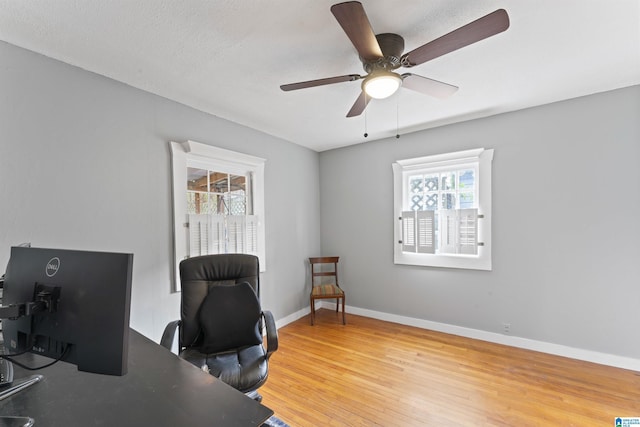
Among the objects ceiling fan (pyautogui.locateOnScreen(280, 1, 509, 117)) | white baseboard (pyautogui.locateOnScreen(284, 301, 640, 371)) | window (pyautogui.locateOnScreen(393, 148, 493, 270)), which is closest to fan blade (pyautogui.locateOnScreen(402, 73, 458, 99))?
ceiling fan (pyautogui.locateOnScreen(280, 1, 509, 117))

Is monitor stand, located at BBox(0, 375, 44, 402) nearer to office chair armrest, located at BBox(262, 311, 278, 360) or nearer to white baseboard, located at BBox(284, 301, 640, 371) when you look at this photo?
office chair armrest, located at BBox(262, 311, 278, 360)

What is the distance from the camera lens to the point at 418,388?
2133 millimetres

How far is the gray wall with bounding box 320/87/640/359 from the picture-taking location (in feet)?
7.65

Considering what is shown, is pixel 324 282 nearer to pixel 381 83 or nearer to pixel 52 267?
pixel 381 83

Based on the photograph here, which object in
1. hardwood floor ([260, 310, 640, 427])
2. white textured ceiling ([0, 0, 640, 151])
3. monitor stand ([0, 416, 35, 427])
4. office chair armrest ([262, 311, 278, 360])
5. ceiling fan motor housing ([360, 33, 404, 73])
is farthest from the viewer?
hardwood floor ([260, 310, 640, 427])

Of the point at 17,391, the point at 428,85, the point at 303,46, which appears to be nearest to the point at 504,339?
the point at 428,85

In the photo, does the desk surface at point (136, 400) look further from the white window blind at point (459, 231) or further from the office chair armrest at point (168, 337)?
the white window blind at point (459, 231)

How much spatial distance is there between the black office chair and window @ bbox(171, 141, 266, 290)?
1.82ft

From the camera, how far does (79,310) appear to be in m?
0.80

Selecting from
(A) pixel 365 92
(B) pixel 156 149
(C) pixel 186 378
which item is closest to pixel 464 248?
(A) pixel 365 92

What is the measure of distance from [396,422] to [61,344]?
1.91 metres

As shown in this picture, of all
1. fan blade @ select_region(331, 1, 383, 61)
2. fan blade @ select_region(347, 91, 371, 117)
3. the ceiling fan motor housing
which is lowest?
fan blade @ select_region(347, 91, 371, 117)

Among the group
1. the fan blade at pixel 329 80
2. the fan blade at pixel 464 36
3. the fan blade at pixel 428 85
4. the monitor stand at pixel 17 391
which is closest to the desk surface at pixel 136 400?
the monitor stand at pixel 17 391

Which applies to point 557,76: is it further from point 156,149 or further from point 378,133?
point 156,149
